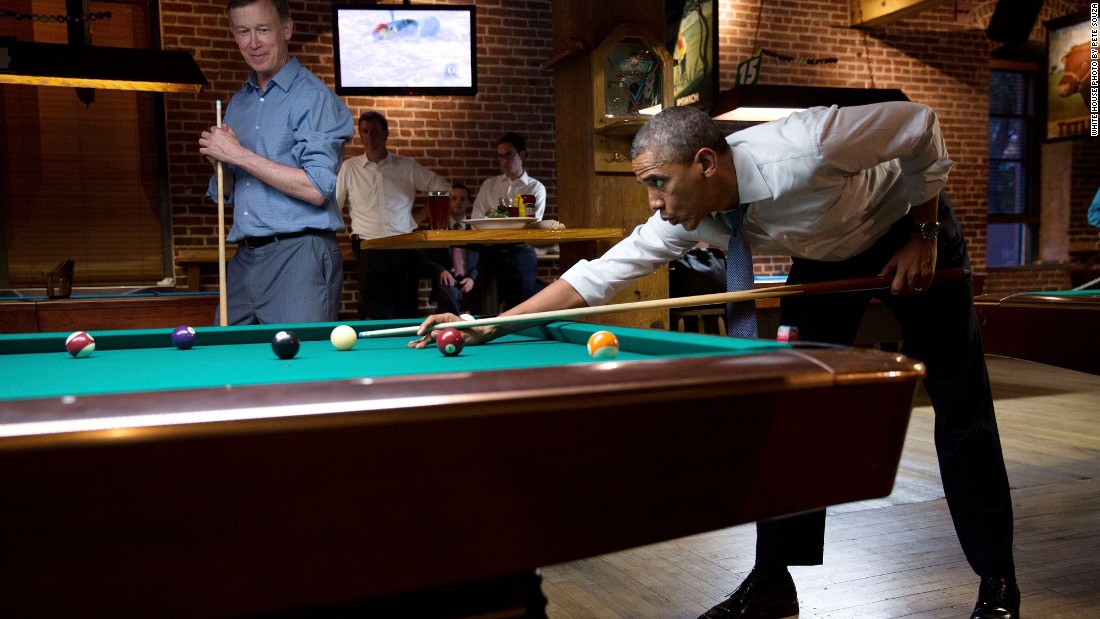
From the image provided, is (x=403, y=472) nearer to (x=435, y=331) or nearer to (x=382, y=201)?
(x=435, y=331)

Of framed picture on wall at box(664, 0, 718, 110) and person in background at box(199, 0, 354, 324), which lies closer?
person in background at box(199, 0, 354, 324)

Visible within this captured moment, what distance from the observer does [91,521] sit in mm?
769

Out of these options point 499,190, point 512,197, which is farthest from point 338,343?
point 499,190

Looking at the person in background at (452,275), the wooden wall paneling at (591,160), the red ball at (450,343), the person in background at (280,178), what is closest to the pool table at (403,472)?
the red ball at (450,343)

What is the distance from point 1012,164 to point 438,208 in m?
7.81

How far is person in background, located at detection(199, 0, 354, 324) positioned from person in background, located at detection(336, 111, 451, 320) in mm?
2734

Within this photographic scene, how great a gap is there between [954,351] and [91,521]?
1833 mm

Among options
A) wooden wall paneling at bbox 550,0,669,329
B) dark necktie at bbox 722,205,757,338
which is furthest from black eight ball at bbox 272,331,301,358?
wooden wall paneling at bbox 550,0,669,329

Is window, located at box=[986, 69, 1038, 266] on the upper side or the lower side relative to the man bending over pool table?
upper

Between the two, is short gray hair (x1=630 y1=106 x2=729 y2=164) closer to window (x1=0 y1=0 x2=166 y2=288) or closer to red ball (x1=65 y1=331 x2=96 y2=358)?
red ball (x1=65 y1=331 x2=96 y2=358)

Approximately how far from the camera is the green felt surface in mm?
1243

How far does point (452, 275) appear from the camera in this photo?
590 centimetres

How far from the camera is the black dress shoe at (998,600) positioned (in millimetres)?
1950

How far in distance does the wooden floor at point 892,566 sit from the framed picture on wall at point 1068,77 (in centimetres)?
523
